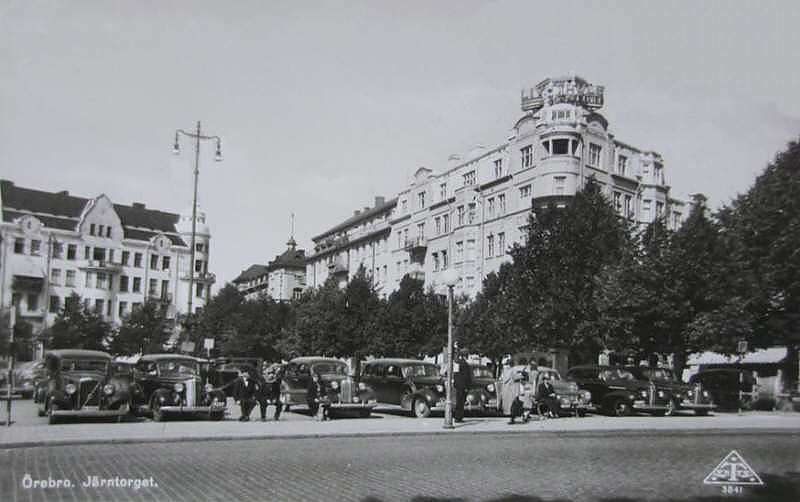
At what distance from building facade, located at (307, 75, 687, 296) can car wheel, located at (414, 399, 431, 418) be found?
22.1 metres

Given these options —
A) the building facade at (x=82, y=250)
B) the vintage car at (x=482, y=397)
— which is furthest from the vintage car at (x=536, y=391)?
the building facade at (x=82, y=250)

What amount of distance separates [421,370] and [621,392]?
7159 millimetres

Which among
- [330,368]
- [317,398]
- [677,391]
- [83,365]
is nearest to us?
[83,365]

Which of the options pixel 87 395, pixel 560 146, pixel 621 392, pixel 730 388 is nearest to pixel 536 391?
pixel 621 392

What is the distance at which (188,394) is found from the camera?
20.1 metres

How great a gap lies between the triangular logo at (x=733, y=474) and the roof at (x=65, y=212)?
11.5m

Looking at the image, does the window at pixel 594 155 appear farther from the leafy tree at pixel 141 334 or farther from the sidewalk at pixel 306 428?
the sidewalk at pixel 306 428

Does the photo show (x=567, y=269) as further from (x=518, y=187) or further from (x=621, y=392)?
(x=518, y=187)

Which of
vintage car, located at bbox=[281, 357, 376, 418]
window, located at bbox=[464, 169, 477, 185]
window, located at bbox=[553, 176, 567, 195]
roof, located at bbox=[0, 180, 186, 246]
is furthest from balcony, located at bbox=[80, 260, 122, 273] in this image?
window, located at bbox=[464, 169, 477, 185]

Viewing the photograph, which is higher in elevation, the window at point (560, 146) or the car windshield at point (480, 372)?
the window at point (560, 146)

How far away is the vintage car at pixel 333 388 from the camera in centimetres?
2248

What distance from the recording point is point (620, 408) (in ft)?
82.4

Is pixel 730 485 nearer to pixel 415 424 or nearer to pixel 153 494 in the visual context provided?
pixel 153 494

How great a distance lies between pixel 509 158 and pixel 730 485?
46130 mm
